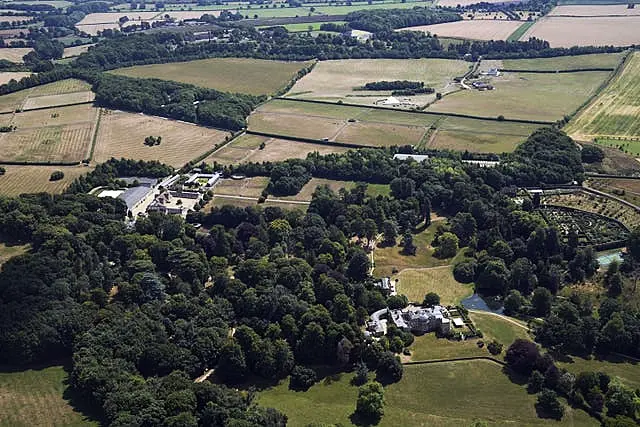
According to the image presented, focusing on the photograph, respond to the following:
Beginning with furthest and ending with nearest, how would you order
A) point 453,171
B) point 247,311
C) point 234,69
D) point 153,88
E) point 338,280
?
point 234,69 < point 153,88 < point 453,171 < point 338,280 < point 247,311

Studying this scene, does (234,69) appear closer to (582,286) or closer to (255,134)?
(255,134)

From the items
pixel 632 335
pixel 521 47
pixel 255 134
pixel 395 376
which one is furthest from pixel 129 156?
pixel 521 47

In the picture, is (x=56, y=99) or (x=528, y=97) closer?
→ (x=528, y=97)

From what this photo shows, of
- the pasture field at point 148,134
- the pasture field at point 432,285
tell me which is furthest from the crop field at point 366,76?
the pasture field at point 432,285

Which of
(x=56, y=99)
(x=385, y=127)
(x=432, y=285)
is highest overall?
(x=385, y=127)

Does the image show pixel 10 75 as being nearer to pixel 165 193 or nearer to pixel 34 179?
pixel 34 179

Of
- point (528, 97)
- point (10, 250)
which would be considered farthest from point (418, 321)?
point (528, 97)

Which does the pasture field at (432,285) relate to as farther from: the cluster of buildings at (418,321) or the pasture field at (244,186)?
the pasture field at (244,186)
